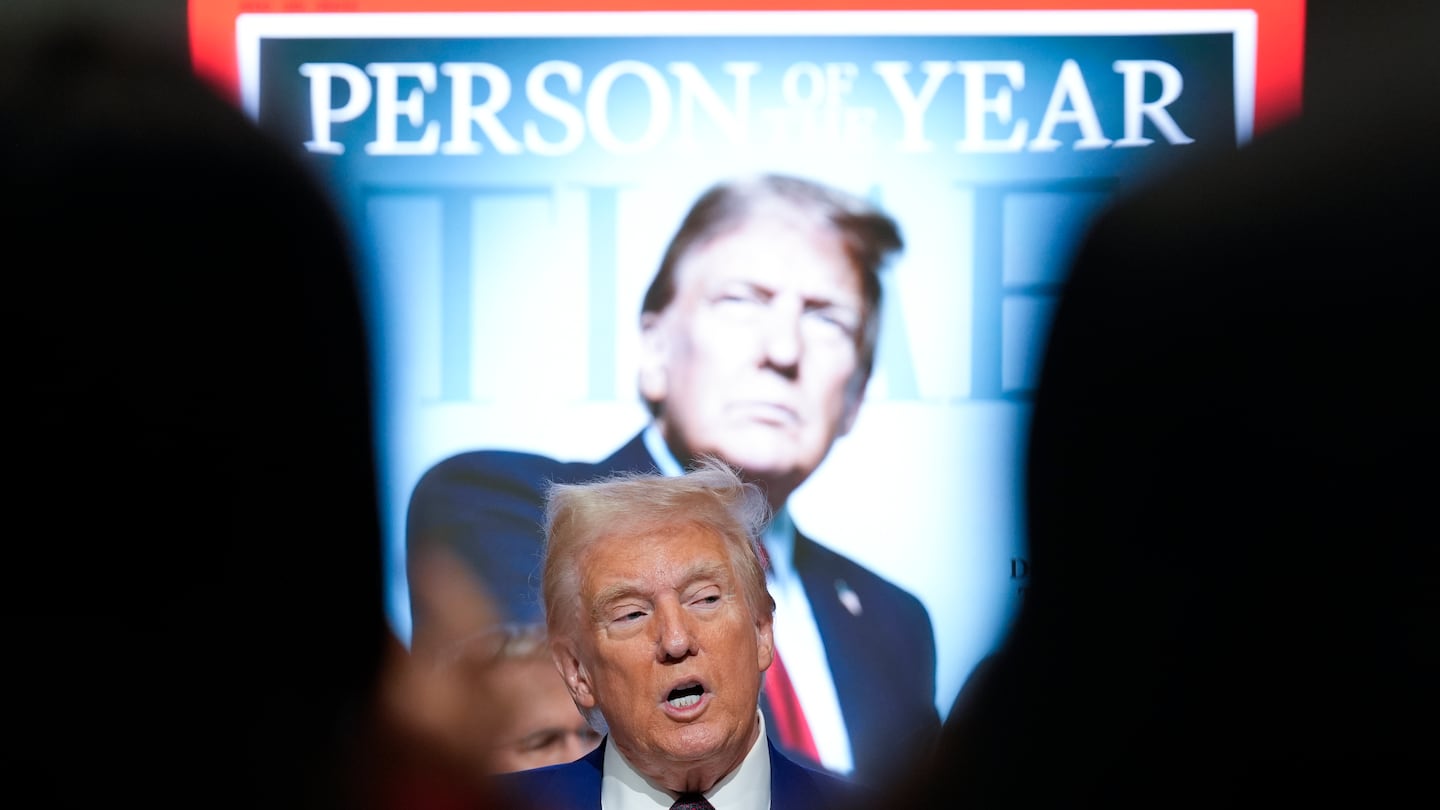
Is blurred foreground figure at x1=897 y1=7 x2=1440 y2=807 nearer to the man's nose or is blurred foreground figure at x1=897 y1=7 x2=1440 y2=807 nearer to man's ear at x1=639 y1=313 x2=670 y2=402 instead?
man's ear at x1=639 y1=313 x2=670 y2=402

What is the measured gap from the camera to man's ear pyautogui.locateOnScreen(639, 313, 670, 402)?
2871mm

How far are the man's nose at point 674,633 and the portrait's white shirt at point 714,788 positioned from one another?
0.53 feet

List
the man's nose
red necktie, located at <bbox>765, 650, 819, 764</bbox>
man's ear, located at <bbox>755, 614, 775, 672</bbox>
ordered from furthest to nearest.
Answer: red necktie, located at <bbox>765, 650, 819, 764</bbox> < man's ear, located at <bbox>755, 614, 775, 672</bbox> < the man's nose

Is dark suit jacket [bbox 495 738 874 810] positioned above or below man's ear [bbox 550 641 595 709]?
below

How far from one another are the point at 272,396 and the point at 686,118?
1047 millimetres

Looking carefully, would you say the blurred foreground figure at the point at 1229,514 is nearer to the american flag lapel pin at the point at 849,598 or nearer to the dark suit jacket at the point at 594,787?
the american flag lapel pin at the point at 849,598

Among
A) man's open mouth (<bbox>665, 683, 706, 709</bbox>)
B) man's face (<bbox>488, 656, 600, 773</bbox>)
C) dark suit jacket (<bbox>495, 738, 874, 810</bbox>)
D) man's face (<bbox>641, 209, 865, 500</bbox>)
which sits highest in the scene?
man's face (<bbox>641, 209, 865, 500</bbox>)

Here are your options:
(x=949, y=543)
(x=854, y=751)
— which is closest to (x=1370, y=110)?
(x=949, y=543)

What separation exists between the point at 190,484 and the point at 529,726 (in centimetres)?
88

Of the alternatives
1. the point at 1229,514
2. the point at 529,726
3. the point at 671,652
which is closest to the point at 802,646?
the point at 529,726

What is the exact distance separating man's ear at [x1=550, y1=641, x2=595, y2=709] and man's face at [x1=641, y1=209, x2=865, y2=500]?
41.1 inches

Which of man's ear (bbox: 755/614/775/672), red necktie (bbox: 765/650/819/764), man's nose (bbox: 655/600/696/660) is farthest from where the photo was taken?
red necktie (bbox: 765/650/819/764)

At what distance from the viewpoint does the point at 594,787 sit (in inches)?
72.7

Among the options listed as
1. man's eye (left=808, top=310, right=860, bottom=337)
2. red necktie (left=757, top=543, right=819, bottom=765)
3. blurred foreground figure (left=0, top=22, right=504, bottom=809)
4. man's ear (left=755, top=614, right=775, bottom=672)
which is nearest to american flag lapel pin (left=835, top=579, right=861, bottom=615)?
red necktie (left=757, top=543, right=819, bottom=765)
